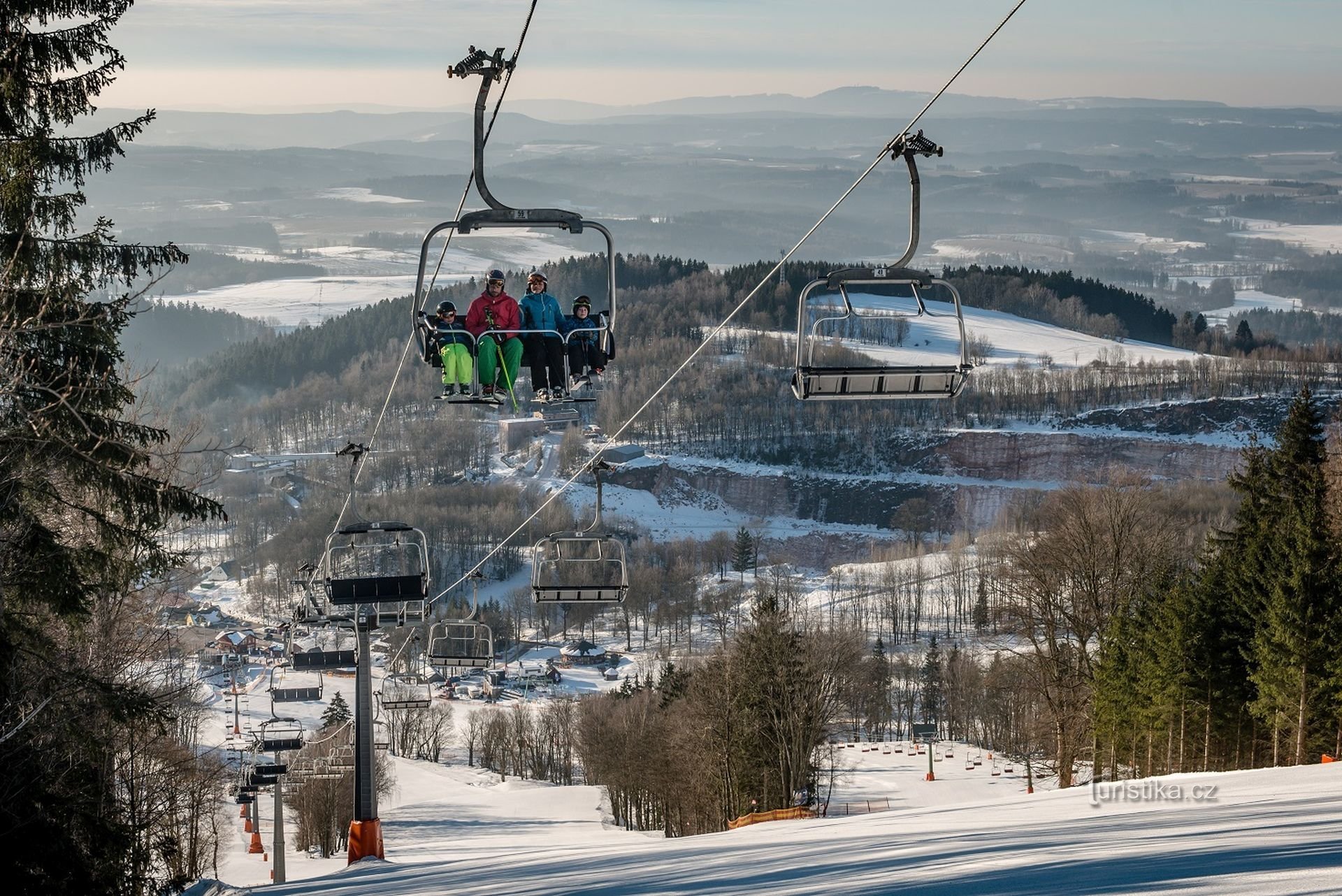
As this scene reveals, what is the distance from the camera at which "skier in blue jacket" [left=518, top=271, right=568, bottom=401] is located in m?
9.93

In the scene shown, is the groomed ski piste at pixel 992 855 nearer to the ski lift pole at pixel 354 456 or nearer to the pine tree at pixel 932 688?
the ski lift pole at pixel 354 456

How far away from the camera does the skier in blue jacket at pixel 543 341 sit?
993 centimetres

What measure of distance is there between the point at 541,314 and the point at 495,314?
13.9 inches

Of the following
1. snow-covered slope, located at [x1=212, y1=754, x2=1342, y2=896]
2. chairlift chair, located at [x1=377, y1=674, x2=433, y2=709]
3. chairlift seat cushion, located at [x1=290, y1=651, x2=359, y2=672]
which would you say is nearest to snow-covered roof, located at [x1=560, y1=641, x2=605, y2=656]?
chairlift chair, located at [x1=377, y1=674, x2=433, y2=709]

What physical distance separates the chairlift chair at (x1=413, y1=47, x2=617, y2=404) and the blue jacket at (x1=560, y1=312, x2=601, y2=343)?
708 mm

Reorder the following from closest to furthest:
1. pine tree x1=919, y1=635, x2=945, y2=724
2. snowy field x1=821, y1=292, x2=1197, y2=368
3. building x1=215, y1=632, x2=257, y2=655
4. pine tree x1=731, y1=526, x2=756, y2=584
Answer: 1. pine tree x1=919, y1=635, x2=945, y2=724
2. building x1=215, y1=632, x2=257, y2=655
3. pine tree x1=731, y1=526, x2=756, y2=584
4. snowy field x1=821, y1=292, x2=1197, y2=368

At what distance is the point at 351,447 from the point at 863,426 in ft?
502

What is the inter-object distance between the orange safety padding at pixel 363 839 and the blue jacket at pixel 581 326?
38.3 ft

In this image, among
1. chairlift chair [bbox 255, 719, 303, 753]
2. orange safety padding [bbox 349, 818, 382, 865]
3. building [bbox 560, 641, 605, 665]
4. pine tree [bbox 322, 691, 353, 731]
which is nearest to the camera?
orange safety padding [bbox 349, 818, 382, 865]

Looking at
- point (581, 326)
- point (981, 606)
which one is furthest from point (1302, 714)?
point (981, 606)

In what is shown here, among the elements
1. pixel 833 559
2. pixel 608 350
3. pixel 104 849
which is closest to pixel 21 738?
pixel 104 849

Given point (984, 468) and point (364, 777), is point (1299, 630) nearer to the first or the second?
point (364, 777)

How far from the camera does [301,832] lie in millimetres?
44250

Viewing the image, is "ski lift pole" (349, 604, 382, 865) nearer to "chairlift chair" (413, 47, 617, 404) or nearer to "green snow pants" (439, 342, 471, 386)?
"green snow pants" (439, 342, 471, 386)
